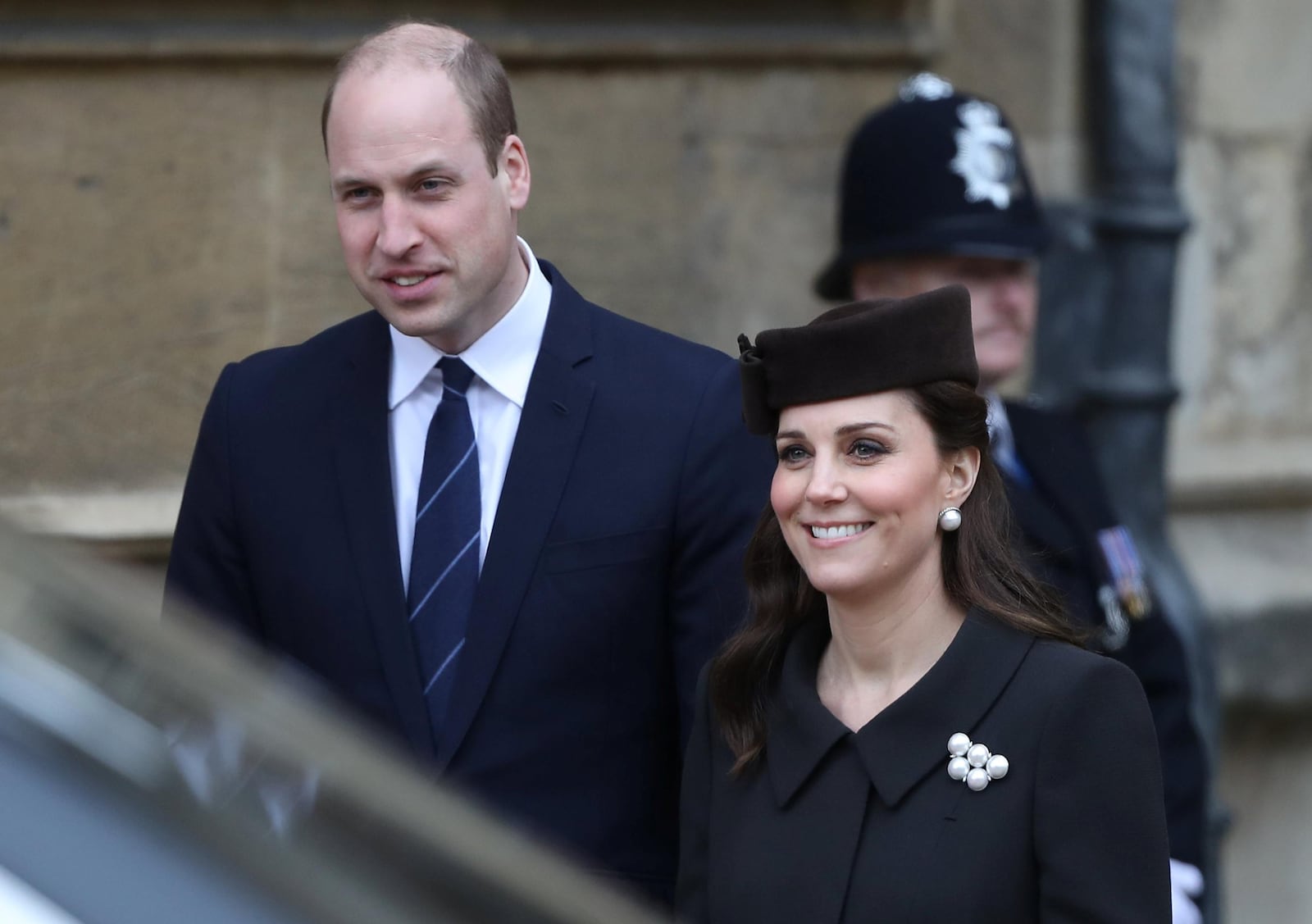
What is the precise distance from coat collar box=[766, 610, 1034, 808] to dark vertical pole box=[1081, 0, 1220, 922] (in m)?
2.74

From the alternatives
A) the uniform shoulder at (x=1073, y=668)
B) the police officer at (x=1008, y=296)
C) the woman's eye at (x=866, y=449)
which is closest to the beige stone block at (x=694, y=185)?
the police officer at (x=1008, y=296)

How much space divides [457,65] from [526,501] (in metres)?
0.61

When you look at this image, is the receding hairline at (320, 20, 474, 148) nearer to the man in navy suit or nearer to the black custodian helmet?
the man in navy suit

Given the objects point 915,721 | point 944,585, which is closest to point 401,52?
point 944,585

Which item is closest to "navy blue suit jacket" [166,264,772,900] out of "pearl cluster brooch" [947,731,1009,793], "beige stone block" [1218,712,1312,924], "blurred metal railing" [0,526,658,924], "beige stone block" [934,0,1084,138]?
"pearl cluster brooch" [947,731,1009,793]

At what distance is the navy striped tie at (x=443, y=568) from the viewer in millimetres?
2828

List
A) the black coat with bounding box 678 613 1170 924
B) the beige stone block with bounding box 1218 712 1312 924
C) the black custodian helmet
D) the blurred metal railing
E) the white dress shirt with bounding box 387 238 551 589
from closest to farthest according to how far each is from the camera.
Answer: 1. the blurred metal railing
2. the black coat with bounding box 678 613 1170 924
3. the white dress shirt with bounding box 387 238 551 589
4. the black custodian helmet
5. the beige stone block with bounding box 1218 712 1312 924

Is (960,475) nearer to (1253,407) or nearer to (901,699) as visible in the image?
(901,699)

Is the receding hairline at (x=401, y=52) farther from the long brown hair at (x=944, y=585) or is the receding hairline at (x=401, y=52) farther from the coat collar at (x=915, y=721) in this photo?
the coat collar at (x=915, y=721)

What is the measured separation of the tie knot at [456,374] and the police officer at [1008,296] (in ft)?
3.13

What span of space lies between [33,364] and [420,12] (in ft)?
3.81

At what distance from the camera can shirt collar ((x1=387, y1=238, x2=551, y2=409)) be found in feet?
9.53

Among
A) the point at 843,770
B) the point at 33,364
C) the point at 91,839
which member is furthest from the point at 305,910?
the point at 33,364

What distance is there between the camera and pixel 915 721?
97.1 inches
